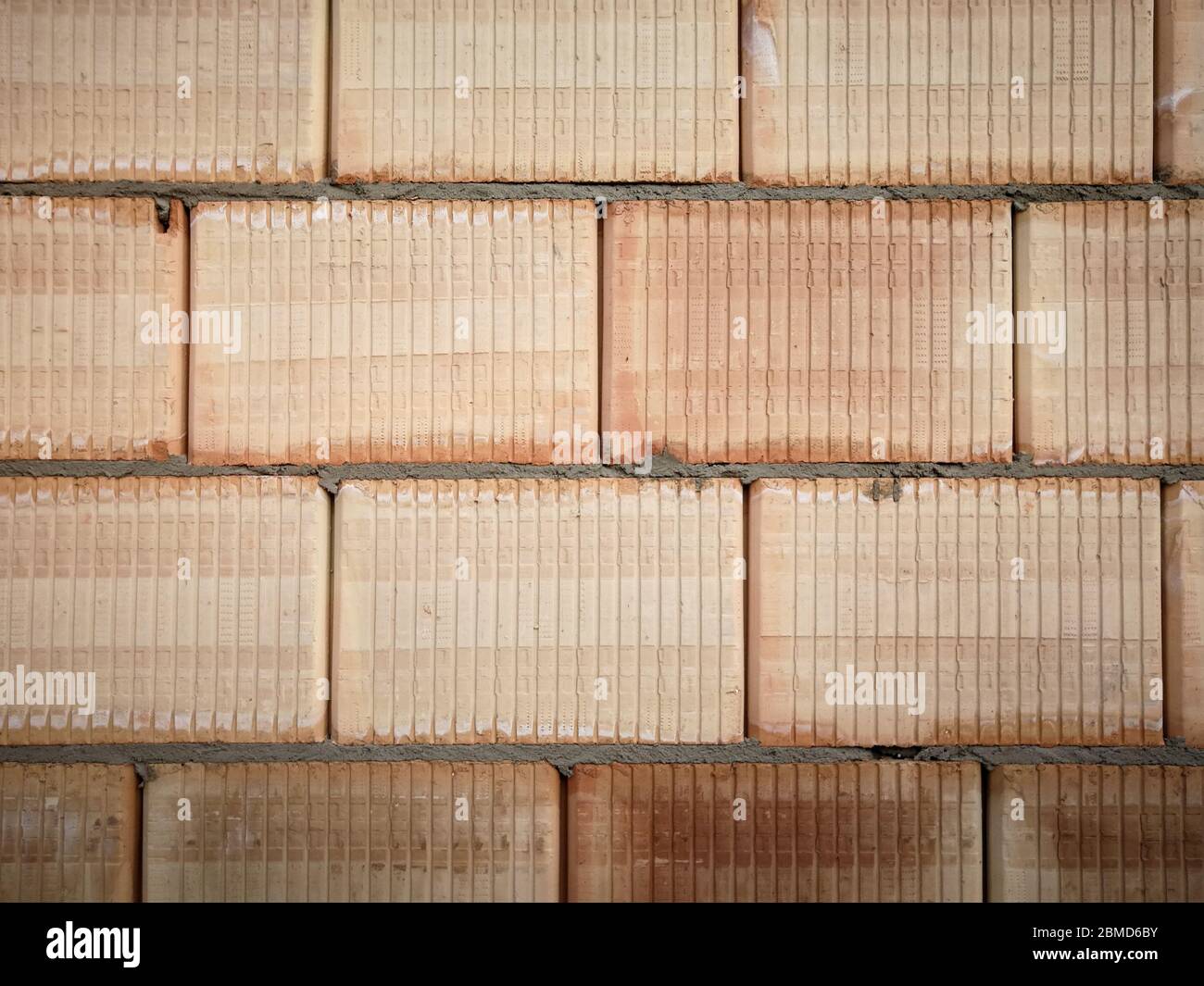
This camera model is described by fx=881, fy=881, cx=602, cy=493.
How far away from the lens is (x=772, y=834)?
71.6 inches

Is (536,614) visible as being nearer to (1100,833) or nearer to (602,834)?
(602,834)

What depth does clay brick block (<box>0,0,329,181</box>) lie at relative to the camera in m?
1.83

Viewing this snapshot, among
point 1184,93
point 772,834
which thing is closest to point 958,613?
point 772,834

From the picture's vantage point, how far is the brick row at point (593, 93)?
1826 millimetres

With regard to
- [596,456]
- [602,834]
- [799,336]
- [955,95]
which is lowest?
[602,834]

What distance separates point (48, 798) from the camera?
5.97 feet

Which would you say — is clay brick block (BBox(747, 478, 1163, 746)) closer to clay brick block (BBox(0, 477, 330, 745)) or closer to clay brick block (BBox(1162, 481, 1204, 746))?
clay brick block (BBox(1162, 481, 1204, 746))

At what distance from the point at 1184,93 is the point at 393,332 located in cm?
172

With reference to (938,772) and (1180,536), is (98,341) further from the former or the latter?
(1180,536)

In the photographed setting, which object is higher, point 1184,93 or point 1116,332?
point 1184,93

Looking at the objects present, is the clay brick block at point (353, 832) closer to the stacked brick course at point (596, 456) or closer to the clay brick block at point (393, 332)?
the stacked brick course at point (596, 456)

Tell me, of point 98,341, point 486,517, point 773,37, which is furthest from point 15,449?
point 773,37

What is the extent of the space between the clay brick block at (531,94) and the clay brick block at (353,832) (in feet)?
4.10
